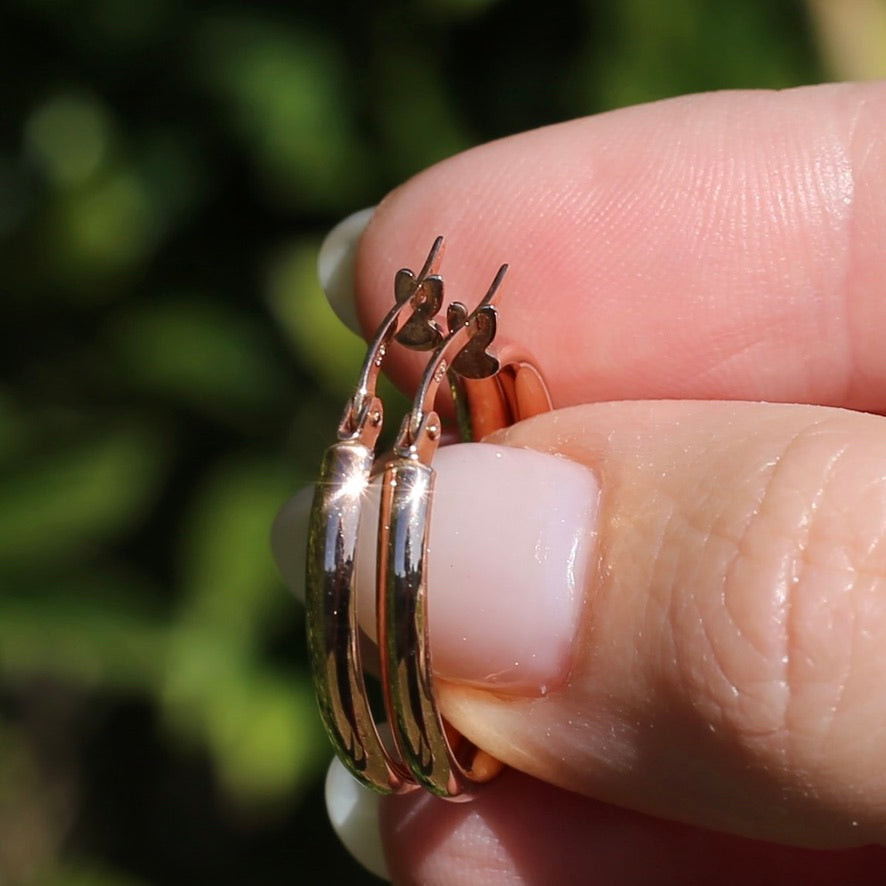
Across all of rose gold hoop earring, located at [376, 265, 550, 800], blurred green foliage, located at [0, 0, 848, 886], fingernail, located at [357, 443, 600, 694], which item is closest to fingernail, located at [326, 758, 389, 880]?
rose gold hoop earring, located at [376, 265, 550, 800]

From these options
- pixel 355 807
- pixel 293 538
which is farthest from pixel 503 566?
pixel 355 807

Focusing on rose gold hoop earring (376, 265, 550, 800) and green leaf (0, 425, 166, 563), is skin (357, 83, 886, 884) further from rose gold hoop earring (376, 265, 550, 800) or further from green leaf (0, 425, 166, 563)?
green leaf (0, 425, 166, 563)

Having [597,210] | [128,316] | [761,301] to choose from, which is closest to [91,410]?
[128,316]

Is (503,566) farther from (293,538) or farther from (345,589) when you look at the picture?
(293,538)

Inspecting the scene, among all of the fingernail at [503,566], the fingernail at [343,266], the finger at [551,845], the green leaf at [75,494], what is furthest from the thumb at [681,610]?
the green leaf at [75,494]

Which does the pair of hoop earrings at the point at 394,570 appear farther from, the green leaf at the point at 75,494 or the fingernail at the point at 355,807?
the green leaf at the point at 75,494
